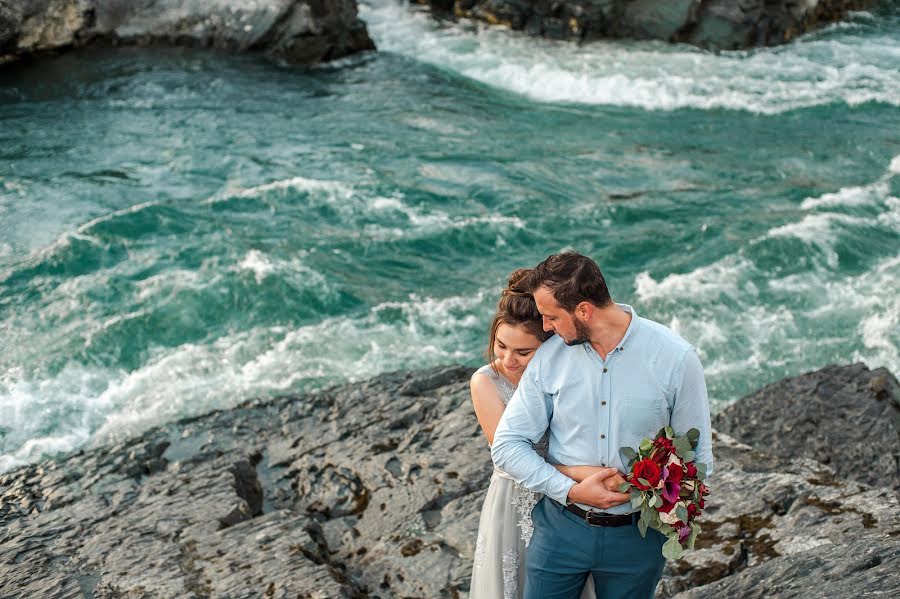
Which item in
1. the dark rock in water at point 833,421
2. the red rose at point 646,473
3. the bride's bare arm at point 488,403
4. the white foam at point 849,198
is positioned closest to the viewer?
the red rose at point 646,473

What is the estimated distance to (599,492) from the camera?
3684 mm

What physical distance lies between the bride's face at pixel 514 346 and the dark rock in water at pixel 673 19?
55.7ft

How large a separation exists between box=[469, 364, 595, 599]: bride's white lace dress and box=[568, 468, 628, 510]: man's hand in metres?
0.29

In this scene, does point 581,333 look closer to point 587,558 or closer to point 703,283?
point 587,558

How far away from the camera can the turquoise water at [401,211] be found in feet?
32.6

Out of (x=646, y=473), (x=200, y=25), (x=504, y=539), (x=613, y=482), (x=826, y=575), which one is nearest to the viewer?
(x=646, y=473)

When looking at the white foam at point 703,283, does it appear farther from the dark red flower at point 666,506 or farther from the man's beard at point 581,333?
the dark red flower at point 666,506

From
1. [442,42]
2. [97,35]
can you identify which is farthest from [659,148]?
[97,35]

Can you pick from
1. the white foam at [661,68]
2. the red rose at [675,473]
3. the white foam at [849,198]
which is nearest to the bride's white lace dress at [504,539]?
the red rose at [675,473]

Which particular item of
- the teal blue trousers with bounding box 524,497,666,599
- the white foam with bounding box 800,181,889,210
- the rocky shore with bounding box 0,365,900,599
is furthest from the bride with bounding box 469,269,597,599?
the white foam with bounding box 800,181,889,210

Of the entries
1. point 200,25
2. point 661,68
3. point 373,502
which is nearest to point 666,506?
point 373,502

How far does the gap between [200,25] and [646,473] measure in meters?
17.2

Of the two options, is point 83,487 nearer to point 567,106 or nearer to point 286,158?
point 286,158

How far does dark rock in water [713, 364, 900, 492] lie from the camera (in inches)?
274
